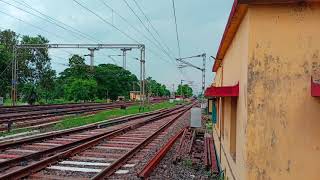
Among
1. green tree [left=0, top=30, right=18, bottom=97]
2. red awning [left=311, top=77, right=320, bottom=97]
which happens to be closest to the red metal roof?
red awning [left=311, top=77, right=320, bottom=97]

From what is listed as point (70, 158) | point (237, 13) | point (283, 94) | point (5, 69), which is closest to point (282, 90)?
point (283, 94)

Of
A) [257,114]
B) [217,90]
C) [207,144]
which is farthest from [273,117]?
[207,144]

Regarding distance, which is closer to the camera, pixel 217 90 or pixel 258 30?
pixel 258 30

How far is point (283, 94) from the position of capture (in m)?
4.91

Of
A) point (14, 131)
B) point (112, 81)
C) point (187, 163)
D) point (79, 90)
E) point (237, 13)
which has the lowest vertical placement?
point (187, 163)

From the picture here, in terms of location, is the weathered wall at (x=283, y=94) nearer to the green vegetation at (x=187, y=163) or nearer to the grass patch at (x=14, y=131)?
the green vegetation at (x=187, y=163)

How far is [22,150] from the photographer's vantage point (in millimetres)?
12734

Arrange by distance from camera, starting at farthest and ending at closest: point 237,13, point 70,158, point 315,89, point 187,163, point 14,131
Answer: point 14,131, point 70,158, point 187,163, point 237,13, point 315,89

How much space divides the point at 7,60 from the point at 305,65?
58780 millimetres

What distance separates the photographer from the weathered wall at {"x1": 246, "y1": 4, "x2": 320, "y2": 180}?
487 cm

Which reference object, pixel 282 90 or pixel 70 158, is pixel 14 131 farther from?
pixel 282 90

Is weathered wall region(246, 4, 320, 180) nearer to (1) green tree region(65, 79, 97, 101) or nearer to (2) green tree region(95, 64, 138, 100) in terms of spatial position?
(1) green tree region(65, 79, 97, 101)

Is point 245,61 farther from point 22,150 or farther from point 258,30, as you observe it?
point 22,150

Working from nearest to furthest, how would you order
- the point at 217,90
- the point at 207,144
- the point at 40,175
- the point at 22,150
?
the point at 217,90
the point at 40,175
the point at 22,150
the point at 207,144
